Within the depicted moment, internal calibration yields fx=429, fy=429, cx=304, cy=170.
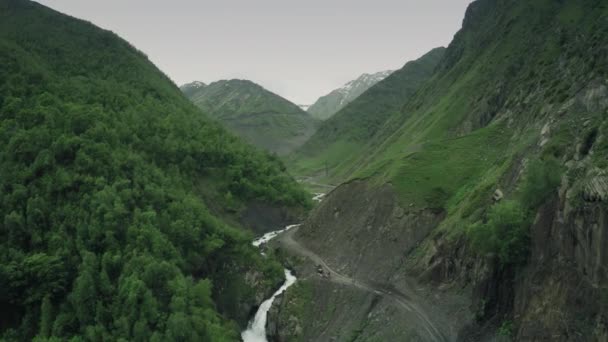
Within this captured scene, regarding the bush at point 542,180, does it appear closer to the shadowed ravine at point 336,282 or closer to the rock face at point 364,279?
the rock face at point 364,279

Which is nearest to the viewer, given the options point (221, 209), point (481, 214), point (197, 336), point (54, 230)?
point (197, 336)

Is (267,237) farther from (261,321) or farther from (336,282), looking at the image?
(336,282)

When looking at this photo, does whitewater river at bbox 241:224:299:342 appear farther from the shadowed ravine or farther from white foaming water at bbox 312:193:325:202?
white foaming water at bbox 312:193:325:202

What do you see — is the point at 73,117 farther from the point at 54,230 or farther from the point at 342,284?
the point at 342,284

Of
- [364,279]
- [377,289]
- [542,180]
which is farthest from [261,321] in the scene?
[542,180]

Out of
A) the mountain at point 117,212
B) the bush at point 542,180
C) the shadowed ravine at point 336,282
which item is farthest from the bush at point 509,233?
the mountain at point 117,212

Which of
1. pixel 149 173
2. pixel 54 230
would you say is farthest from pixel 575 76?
pixel 54 230
